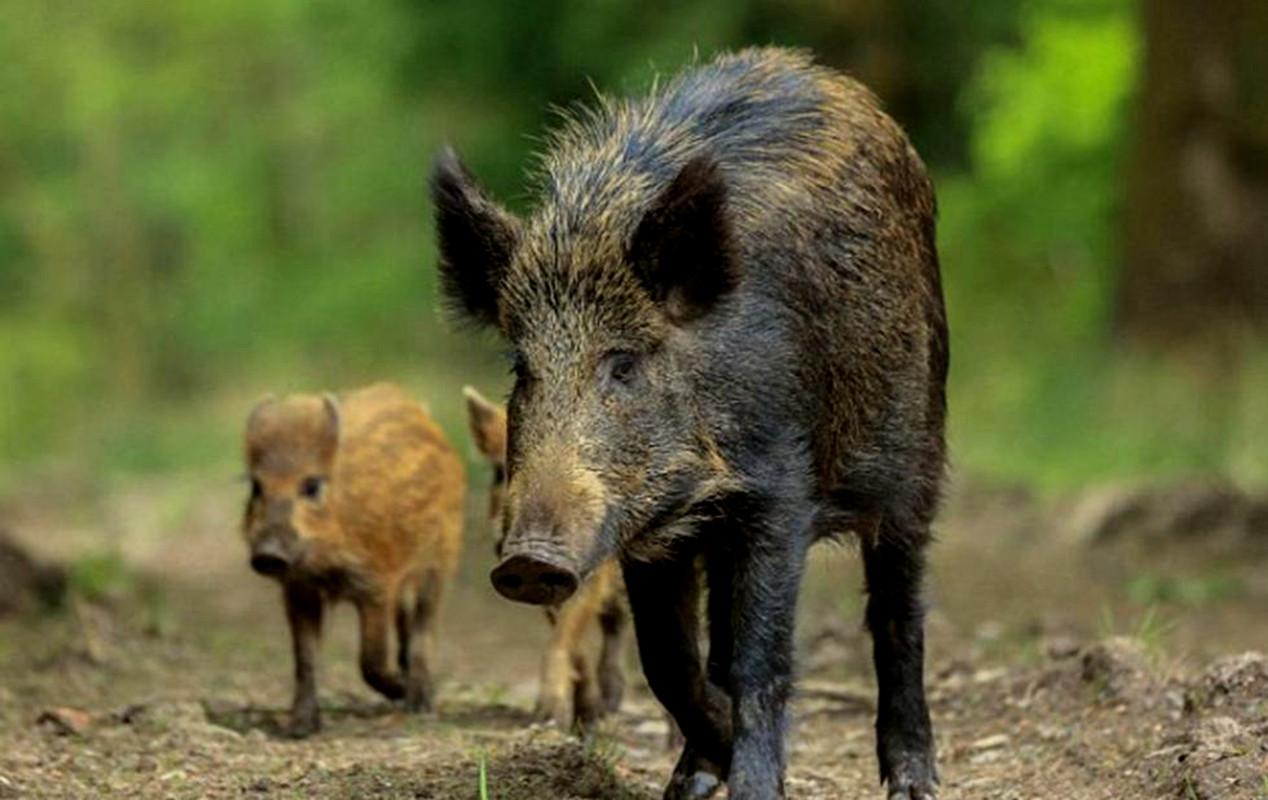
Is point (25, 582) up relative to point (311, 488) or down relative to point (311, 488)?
up

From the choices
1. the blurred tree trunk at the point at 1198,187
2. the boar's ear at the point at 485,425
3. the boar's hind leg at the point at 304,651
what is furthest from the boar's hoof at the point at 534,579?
the blurred tree trunk at the point at 1198,187

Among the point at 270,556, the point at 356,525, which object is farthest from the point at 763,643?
the point at 356,525

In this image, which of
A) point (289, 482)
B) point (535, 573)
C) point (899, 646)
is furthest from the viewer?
point (289, 482)

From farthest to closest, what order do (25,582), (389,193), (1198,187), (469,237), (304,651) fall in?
(389,193) < (1198,187) < (25,582) < (304,651) < (469,237)

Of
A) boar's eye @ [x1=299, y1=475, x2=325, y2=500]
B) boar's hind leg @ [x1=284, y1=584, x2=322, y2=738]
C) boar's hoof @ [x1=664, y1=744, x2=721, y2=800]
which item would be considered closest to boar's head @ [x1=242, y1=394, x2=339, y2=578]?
boar's eye @ [x1=299, y1=475, x2=325, y2=500]

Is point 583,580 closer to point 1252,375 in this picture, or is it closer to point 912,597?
point 912,597

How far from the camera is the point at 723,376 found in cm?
586

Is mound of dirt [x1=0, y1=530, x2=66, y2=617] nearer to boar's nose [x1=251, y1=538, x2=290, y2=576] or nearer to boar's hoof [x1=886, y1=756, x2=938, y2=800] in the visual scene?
boar's nose [x1=251, y1=538, x2=290, y2=576]

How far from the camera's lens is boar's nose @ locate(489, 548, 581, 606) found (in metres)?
5.16

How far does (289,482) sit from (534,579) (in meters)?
3.38

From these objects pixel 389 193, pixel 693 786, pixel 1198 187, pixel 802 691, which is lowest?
pixel 693 786

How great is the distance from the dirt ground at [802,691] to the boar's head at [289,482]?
21.7 inches

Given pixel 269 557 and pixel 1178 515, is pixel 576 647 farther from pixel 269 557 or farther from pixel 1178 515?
pixel 1178 515

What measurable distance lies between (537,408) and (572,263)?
0.42 m
